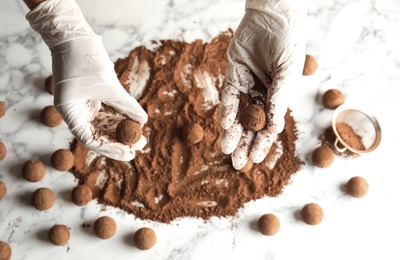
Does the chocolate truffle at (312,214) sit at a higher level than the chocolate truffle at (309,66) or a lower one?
lower

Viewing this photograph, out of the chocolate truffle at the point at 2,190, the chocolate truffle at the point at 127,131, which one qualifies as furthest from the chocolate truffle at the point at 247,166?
the chocolate truffle at the point at 2,190

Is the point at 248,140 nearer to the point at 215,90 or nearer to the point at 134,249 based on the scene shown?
the point at 215,90

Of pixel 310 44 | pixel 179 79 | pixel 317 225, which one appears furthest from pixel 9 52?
pixel 317 225

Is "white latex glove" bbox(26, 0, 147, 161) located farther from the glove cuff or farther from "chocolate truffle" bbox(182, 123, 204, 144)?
"chocolate truffle" bbox(182, 123, 204, 144)

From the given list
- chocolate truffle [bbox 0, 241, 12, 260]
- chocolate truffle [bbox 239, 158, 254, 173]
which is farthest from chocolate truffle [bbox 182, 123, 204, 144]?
chocolate truffle [bbox 0, 241, 12, 260]

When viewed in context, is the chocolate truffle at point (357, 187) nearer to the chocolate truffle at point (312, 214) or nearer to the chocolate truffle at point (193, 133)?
the chocolate truffle at point (312, 214)
